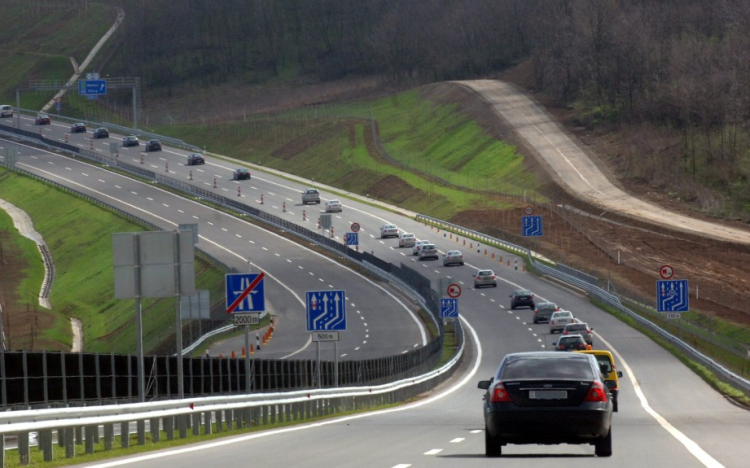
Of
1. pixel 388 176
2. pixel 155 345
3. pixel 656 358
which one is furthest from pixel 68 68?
pixel 656 358

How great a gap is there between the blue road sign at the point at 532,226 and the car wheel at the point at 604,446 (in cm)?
7234

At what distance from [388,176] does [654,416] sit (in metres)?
99.2

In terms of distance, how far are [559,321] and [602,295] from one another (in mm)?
12048

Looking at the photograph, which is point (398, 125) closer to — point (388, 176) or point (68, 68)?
point (388, 176)

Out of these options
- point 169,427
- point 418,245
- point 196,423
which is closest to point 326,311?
point 196,423

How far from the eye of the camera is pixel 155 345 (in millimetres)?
73000

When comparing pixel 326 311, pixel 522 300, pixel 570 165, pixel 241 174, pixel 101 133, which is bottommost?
pixel 522 300

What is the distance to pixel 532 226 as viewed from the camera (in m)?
89.8

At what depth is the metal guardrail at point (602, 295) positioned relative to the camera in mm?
43231

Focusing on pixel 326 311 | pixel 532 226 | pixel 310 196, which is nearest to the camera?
pixel 326 311

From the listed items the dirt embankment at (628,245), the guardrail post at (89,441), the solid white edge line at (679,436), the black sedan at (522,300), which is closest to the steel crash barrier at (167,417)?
the guardrail post at (89,441)

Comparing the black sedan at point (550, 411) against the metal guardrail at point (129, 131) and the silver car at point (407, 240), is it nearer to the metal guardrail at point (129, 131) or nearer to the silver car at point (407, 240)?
the silver car at point (407, 240)

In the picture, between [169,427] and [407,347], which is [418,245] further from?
[169,427]

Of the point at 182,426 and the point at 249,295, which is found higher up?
the point at 249,295
